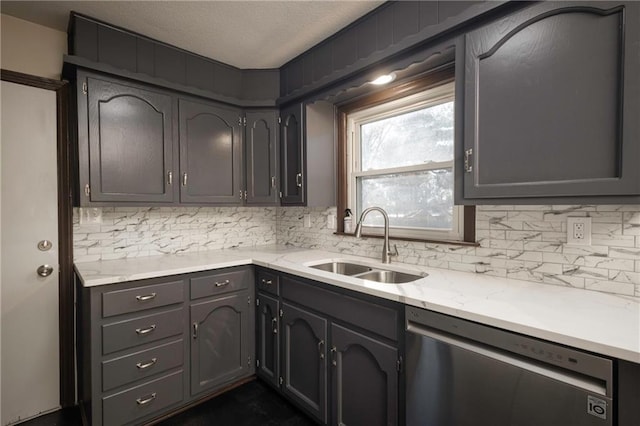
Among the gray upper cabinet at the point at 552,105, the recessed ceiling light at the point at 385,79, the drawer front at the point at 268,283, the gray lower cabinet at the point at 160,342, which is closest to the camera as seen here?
the gray upper cabinet at the point at 552,105

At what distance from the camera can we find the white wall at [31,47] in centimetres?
181

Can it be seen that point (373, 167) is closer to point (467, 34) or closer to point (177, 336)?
point (467, 34)

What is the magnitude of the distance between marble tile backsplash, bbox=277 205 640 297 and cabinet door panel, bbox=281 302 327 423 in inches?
29.5

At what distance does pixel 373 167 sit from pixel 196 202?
1.37m

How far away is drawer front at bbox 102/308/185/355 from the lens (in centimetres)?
162

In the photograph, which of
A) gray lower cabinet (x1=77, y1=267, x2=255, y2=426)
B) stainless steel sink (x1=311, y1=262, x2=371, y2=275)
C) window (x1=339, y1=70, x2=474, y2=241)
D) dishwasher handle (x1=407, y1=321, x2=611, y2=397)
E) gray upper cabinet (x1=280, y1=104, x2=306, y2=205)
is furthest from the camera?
gray upper cabinet (x1=280, y1=104, x2=306, y2=205)

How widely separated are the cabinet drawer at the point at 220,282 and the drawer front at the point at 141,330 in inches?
6.2

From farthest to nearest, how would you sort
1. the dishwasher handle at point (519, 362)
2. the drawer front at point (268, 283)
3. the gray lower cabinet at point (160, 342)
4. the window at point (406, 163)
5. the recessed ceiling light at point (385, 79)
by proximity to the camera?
the drawer front at point (268, 283) < the window at point (406, 163) < the recessed ceiling light at point (385, 79) < the gray lower cabinet at point (160, 342) < the dishwasher handle at point (519, 362)

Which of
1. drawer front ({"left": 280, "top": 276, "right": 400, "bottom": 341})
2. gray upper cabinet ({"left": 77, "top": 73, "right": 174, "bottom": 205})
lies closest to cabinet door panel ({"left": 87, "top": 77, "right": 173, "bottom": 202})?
gray upper cabinet ({"left": 77, "top": 73, "right": 174, "bottom": 205})

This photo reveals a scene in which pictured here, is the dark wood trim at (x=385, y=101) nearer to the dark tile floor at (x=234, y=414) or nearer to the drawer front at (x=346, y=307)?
the drawer front at (x=346, y=307)

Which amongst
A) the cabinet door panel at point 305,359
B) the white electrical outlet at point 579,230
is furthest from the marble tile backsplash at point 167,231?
the white electrical outlet at point 579,230

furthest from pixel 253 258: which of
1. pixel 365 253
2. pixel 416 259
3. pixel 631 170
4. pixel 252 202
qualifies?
pixel 631 170

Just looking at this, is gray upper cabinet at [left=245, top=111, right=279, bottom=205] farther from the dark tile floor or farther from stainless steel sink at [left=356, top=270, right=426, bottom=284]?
the dark tile floor

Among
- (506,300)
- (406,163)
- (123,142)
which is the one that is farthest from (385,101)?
(123,142)
